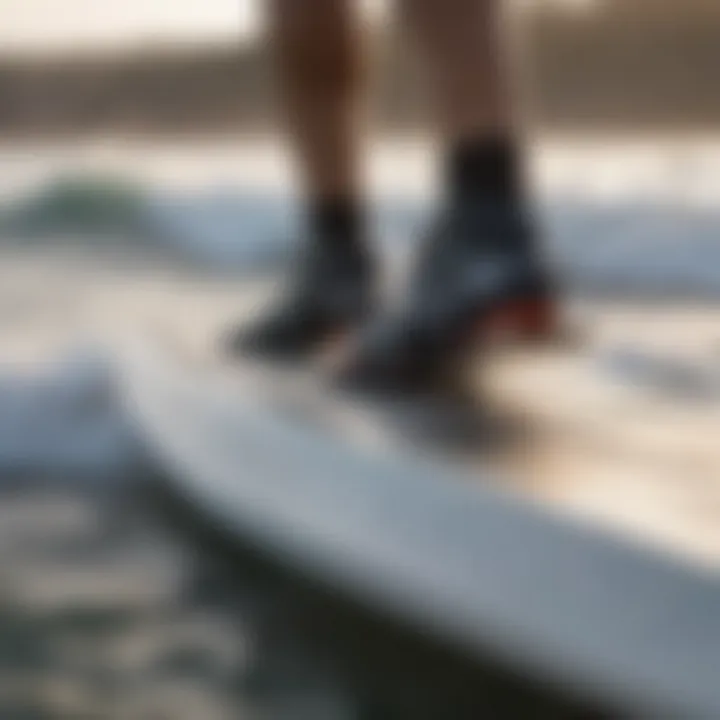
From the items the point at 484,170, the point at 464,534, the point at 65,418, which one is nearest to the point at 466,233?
the point at 484,170

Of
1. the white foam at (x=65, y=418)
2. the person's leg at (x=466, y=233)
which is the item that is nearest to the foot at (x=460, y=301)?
the person's leg at (x=466, y=233)

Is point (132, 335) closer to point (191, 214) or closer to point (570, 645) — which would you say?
point (191, 214)

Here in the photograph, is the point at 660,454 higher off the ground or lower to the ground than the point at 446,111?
lower

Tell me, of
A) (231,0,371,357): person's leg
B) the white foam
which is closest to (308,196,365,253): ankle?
(231,0,371,357): person's leg

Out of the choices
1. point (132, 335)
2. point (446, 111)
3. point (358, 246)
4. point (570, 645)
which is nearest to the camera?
point (570, 645)

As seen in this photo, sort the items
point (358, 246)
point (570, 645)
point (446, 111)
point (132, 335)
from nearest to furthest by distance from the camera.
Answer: point (570, 645) → point (446, 111) → point (358, 246) → point (132, 335)

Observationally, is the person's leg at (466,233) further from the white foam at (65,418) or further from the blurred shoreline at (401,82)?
the white foam at (65,418)

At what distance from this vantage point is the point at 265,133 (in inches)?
28.8

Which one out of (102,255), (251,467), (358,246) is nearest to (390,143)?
(358,246)

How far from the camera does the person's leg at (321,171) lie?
65cm

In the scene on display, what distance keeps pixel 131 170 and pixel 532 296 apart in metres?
0.29

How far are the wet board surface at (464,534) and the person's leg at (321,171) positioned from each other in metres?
0.05

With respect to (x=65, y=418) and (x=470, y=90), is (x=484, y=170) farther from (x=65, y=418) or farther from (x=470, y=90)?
(x=65, y=418)

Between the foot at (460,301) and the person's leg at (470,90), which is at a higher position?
the person's leg at (470,90)
